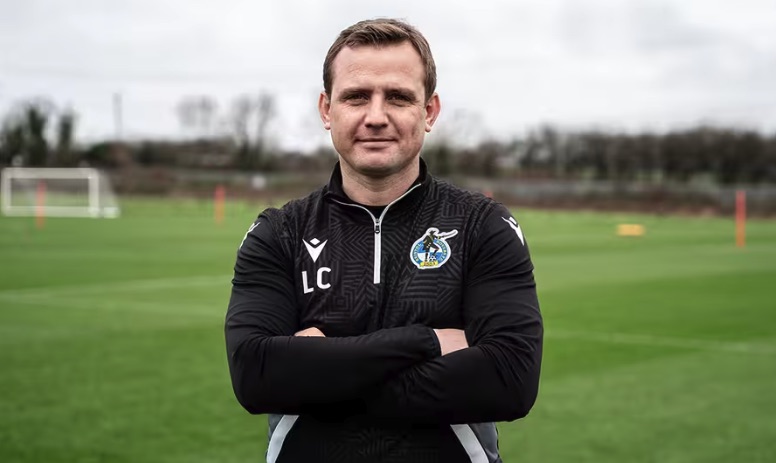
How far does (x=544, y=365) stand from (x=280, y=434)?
23.6 ft

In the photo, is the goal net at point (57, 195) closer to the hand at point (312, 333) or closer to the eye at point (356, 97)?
the hand at point (312, 333)

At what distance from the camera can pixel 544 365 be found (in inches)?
402

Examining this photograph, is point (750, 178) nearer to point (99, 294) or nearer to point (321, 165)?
point (321, 165)

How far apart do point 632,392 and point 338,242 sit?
6.26 metres

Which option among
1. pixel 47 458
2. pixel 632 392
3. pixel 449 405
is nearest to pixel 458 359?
pixel 449 405

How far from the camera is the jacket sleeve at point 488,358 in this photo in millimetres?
3199

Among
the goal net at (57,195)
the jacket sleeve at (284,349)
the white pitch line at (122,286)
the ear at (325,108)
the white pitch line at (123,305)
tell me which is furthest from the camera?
the goal net at (57,195)

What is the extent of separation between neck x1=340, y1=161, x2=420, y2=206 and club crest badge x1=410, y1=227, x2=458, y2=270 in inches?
6.3

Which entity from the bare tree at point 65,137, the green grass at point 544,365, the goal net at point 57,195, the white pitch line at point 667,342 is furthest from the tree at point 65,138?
the white pitch line at point 667,342

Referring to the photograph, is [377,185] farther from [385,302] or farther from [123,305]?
[123,305]

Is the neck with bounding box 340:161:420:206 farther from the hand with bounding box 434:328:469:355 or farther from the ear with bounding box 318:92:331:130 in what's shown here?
the hand with bounding box 434:328:469:355

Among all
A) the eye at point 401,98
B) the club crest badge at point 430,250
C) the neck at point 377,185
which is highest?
the eye at point 401,98

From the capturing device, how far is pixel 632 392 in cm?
905

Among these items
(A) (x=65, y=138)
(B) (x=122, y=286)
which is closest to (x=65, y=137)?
(A) (x=65, y=138)
